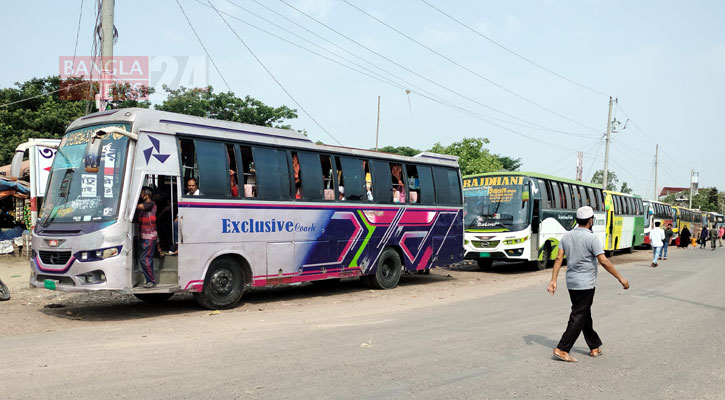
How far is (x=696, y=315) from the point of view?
994cm

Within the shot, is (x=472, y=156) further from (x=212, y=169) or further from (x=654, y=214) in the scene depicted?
(x=212, y=169)

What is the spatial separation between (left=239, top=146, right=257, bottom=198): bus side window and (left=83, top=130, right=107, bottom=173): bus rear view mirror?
94.3 inches

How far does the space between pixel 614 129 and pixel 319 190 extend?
129 feet

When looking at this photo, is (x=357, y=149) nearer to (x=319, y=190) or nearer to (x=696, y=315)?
(x=319, y=190)

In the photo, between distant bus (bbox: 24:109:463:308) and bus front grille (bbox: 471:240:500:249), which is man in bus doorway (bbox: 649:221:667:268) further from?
distant bus (bbox: 24:109:463:308)

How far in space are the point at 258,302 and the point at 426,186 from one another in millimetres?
5432

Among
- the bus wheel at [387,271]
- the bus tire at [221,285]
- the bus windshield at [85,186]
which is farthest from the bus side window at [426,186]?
the bus windshield at [85,186]

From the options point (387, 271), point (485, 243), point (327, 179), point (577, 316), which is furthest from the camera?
point (485, 243)

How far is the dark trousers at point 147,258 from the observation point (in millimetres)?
9180

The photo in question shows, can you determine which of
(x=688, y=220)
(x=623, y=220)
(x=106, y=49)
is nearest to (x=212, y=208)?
(x=106, y=49)

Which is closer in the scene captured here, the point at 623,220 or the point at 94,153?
the point at 94,153

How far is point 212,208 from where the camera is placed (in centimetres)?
988

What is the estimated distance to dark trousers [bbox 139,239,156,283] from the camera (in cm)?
918

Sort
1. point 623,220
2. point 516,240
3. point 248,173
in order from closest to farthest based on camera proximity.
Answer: point 248,173 → point 516,240 → point 623,220
